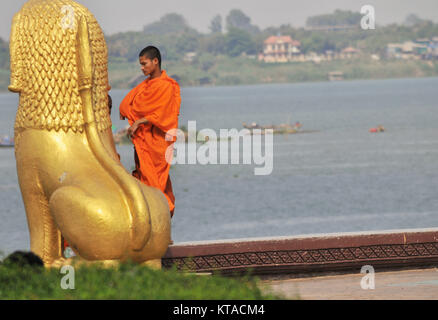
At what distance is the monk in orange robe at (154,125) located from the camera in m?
6.73

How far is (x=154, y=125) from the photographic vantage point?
675 cm

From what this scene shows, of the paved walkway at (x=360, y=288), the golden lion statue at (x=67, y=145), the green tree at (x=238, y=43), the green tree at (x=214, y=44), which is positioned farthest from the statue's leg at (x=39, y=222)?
the green tree at (x=238, y=43)

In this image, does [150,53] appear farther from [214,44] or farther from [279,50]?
[279,50]

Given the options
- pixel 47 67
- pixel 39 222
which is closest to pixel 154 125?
pixel 47 67

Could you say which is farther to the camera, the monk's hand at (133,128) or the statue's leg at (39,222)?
the monk's hand at (133,128)

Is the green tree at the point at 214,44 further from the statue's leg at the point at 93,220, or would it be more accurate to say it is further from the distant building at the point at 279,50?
the statue's leg at the point at 93,220

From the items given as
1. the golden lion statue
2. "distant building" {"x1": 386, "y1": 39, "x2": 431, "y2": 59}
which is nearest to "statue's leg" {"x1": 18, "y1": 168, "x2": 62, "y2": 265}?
the golden lion statue

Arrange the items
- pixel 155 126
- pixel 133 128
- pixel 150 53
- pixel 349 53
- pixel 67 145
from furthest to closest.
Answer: pixel 349 53 < pixel 150 53 < pixel 155 126 < pixel 133 128 < pixel 67 145

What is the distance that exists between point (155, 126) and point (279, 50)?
12021 centimetres

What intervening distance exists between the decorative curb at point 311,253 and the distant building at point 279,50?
11717cm

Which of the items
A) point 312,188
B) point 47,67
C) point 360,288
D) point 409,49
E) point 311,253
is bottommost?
point 312,188

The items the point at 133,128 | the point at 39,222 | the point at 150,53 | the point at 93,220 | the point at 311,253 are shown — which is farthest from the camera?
A: the point at 311,253

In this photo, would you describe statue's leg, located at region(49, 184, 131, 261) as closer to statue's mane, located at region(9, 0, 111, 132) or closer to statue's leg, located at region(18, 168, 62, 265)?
statue's leg, located at region(18, 168, 62, 265)
